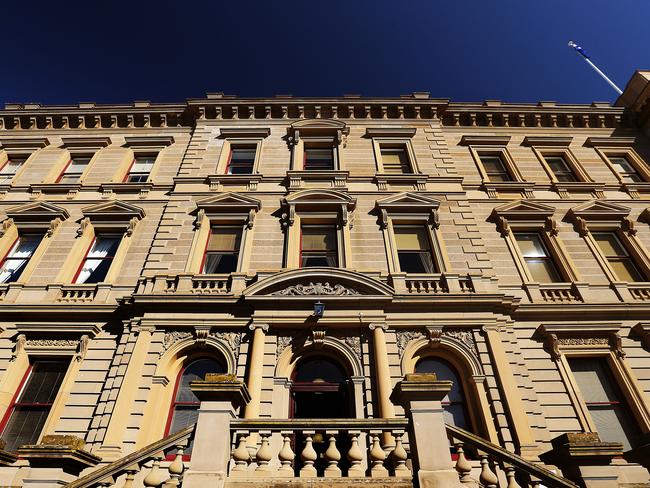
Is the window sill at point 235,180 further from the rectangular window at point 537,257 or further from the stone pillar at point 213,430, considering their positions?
the rectangular window at point 537,257

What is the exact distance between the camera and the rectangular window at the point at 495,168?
50.8ft

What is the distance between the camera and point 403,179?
14398mm

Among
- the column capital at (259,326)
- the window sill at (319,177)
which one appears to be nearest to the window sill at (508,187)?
the window sill at (319,177)

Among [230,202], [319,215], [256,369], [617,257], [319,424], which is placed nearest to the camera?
[319,424]

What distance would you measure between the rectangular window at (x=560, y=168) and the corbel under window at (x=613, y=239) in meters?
2.15

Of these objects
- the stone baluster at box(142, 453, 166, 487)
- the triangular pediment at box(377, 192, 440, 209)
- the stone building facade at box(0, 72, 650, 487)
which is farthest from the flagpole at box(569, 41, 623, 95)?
the stone baluster at box(142, 453, 166, 487)

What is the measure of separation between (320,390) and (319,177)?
7.73 metres

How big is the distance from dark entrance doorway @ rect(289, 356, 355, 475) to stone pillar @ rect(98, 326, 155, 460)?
3805 millimetres

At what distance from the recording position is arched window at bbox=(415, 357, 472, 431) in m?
9.34

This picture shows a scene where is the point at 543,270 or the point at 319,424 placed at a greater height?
the point at 543,270

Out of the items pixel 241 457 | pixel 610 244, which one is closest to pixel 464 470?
pixel 241 457

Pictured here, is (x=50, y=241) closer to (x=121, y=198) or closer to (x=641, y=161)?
(x=121, y=198)

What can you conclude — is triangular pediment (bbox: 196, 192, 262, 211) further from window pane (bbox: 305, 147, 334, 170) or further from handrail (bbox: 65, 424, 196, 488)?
handrail (bbox: 65, 424, 196, 488)

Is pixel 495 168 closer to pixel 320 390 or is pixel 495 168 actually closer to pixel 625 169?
pixel 625 169
